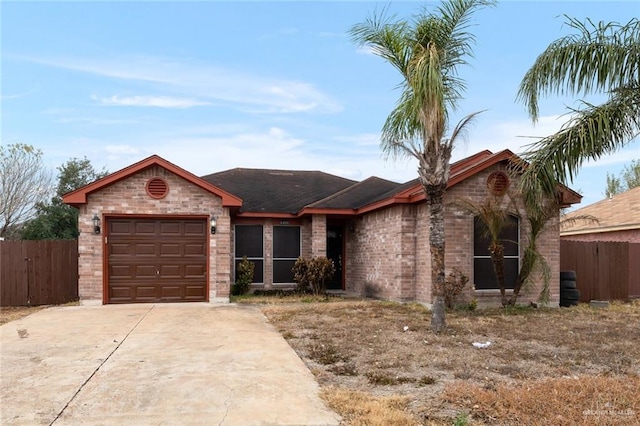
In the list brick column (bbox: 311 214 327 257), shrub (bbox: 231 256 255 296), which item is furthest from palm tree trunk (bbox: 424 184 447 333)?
shrub (bbox: 231 256 255 296)

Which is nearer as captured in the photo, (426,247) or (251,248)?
(426,247)

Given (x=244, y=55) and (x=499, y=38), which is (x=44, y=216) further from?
(x=499, y=38)

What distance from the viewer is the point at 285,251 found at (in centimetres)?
Result: 1653

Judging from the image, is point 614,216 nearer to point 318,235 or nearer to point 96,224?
point 318,235

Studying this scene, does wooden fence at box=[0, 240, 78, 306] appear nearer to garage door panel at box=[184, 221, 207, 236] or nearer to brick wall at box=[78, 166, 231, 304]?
brick wall at box=[78, 166, 231, 304]

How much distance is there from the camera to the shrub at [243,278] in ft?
51.2

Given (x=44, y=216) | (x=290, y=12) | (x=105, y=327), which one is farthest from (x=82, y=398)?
(x=44, y=216)

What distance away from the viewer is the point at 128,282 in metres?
13.8

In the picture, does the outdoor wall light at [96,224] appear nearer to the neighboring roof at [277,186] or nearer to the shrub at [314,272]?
the neighboring roof at [277,186]

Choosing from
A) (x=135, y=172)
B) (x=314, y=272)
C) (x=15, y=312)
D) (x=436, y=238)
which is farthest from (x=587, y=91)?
(x=15, y=312)

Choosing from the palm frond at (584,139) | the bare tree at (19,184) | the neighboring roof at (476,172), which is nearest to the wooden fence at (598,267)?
the neighboring roof at (476,172)

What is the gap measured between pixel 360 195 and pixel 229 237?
16.9 ft

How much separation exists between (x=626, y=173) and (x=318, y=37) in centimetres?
3607

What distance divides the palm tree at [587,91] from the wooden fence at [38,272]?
12.3 metres
